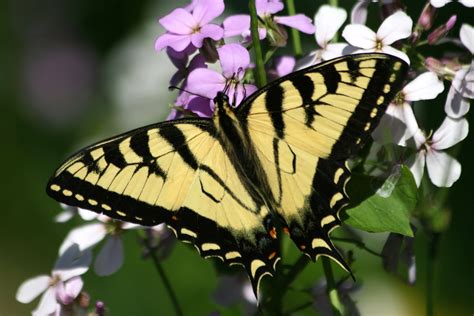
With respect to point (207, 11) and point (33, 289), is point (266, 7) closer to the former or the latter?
point (207, 11)

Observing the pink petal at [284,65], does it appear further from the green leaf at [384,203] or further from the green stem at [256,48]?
the green leaf at [384,203]

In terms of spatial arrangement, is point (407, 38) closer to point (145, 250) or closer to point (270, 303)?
point (270, 303)

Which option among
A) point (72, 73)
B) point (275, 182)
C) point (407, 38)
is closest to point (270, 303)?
point (275, 182)

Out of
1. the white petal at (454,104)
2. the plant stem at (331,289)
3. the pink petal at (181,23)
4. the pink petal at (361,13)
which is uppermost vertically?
the pink petal at (181,23)

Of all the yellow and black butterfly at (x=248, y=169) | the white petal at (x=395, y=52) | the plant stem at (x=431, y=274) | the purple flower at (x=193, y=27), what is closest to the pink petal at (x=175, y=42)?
the purple flower at (x=193, y=27)

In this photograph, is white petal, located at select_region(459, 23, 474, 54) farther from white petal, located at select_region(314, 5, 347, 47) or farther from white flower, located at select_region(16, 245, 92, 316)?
white flower, located at select_region(16, 245, 92, 316)

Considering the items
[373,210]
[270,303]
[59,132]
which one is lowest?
[59,132]

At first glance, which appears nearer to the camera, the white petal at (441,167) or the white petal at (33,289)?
the white petal at (441,167)
